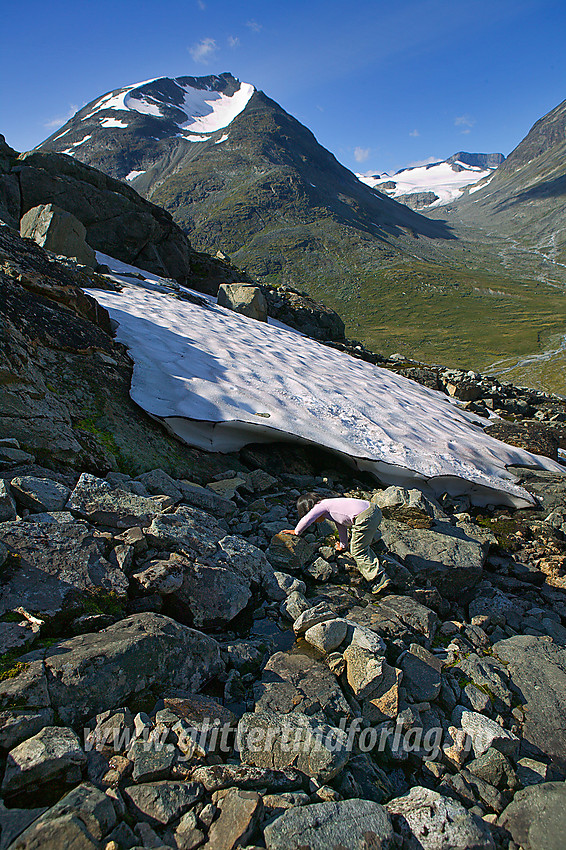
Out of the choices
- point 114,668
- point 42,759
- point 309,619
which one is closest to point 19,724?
point 42,759

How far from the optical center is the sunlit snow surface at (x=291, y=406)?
340 inches

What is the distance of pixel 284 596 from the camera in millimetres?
5156

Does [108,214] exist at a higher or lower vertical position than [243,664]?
higher

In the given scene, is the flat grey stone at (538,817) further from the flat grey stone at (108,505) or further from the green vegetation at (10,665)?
the flat grey stone at (108,505)

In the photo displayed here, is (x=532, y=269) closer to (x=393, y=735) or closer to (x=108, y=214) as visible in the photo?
(x=108, y=214)

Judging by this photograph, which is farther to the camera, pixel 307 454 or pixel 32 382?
pixel 307 454

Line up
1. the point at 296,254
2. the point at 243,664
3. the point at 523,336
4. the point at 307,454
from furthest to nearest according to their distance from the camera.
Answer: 1. the point at 296,254
2. the point at 523,336
3. the point at 307,454
4. the point at 243,664

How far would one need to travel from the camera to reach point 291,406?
9.99 metres

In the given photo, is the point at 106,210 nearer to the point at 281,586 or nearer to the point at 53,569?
the point at 53,569

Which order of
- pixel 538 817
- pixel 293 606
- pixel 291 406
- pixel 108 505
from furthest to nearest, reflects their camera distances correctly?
pixel 291 406 → pixel 108 505 → pixel 293 606 → pixel 538 817

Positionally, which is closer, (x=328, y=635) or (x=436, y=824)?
(x=436, y=824)

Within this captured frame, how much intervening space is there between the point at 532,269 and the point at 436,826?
7966 inches

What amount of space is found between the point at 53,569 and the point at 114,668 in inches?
47.0

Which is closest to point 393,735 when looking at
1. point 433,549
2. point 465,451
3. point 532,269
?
point 433,549
